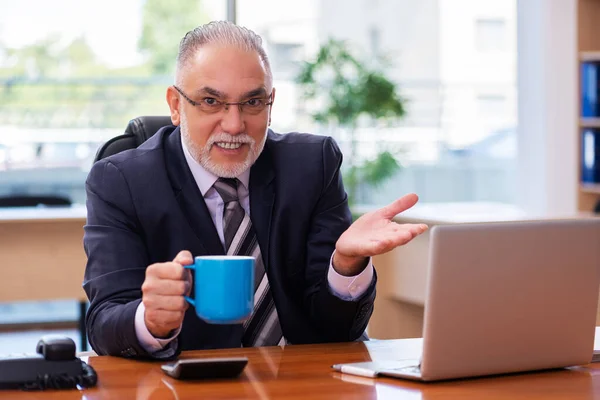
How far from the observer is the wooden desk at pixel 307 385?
4.25 feet

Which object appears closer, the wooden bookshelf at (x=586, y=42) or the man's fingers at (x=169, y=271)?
the man's fingers at (x=169, y=271)

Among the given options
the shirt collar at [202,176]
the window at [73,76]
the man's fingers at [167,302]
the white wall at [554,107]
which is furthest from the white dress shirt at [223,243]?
the window at [73,76]

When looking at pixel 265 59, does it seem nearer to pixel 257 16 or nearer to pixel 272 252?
pixel 272 252

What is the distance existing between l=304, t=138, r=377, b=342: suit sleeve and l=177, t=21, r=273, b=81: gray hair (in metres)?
0.26

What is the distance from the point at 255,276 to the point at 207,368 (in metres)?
0.50

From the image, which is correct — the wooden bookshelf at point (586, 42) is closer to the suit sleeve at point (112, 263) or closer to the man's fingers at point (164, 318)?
the suit sleeve at point (112, 263)

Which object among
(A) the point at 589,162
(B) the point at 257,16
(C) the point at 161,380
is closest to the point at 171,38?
(B) the point at 257,16

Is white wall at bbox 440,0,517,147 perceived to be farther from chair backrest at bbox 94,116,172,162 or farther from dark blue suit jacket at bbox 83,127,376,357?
dark blue suit jacket at bbox 83,127,376,357

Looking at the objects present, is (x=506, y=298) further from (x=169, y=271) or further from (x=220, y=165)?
(x=220, y=165)

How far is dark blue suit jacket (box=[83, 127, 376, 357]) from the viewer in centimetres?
174

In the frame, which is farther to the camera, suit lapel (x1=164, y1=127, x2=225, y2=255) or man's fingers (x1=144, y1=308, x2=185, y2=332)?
suit lapel (x1=164, y1=127, x2=225, y2=255)

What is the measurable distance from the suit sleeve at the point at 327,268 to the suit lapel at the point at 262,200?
0.35 ft

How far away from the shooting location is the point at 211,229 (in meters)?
1.83

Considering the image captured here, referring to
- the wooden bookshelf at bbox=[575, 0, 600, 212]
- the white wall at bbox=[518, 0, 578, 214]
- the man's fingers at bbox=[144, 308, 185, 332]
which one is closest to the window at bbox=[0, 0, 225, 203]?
the white wall at bbox=[518, 0, 578, 214]
